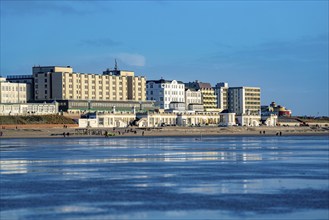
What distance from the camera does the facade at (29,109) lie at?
520 ft

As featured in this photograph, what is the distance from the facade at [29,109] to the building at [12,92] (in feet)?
40.1

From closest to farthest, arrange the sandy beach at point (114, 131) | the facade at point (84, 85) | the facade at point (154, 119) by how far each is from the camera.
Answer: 1. the sandy beach at point (114, 131)
2. the facade at point (154, 119)
3. the facade at point (84, 85)

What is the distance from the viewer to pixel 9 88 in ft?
570

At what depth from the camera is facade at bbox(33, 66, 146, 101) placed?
179 m

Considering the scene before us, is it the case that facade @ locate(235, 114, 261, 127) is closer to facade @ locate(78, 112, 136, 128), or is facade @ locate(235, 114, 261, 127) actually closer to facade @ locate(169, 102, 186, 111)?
facade @ locate(169, 102, 186, 111)

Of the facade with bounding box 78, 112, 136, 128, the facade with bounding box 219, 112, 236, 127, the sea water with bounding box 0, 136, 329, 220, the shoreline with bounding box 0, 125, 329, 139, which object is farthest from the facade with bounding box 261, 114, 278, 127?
the sea water with bounding box 0, 136, 329, 220

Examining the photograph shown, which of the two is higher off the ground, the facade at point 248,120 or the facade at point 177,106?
the facade at point 177,106

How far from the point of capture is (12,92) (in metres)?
174

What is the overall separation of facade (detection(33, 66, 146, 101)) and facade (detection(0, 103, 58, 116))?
Result: 15886mm

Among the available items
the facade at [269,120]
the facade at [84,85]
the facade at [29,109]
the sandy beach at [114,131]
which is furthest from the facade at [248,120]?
the facade at [29,109]

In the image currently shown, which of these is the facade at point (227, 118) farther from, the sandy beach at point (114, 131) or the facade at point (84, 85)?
the facade at point (84, 85)

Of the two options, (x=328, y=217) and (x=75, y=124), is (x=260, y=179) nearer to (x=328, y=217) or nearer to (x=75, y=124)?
(x=328, y=217)

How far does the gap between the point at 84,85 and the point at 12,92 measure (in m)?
19.2

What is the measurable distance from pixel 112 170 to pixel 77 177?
5491 mm
